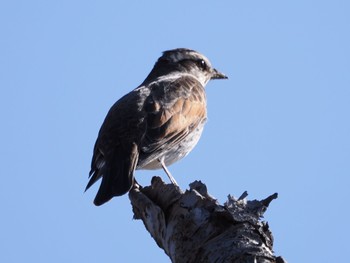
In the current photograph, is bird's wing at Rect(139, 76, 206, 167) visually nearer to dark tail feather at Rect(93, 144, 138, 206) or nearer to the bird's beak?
dark tail feather at Rect(93, 144, 138, 206)

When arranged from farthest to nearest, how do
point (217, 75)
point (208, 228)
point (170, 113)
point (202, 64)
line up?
point (217, 75) < point (202, 64) < point (170, 113) < point (208, 228)

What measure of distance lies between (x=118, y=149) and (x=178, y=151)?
123cm

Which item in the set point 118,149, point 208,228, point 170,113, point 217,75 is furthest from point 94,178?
point 217,75

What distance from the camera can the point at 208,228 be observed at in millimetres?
5488

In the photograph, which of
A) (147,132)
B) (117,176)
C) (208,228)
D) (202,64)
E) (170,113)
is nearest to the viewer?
(208,228)

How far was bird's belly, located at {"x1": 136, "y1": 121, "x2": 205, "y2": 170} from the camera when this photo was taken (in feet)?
31.7

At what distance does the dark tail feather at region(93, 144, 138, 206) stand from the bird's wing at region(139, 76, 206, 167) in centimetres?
26

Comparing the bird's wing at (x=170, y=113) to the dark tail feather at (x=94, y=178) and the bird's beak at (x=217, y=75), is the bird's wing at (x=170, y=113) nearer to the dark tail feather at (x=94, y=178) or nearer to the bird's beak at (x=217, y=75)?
the dark tail feather at (x=94, y=178)

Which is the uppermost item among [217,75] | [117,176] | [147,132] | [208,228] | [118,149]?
[217,75]

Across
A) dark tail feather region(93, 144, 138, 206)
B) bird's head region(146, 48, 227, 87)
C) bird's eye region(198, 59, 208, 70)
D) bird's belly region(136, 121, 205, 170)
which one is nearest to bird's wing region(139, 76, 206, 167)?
bird's belly region(136, 121, 205, 170)

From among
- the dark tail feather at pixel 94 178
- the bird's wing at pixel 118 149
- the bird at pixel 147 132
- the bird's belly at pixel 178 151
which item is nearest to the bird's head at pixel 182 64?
the bird at pixel 147 132

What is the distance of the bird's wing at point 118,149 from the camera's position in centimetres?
812

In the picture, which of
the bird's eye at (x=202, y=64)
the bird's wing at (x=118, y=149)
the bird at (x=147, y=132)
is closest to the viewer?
the bird's wing at (x=118, y=149)

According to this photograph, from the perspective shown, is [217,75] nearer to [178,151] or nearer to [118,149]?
[178,151]
